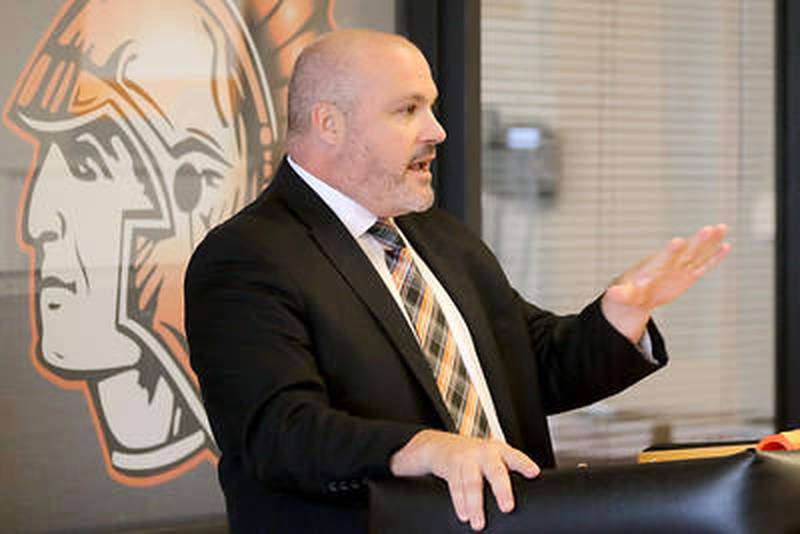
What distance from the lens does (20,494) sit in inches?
128

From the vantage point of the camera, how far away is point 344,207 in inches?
88.5

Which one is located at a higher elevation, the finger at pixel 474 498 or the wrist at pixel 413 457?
the finger at pixel 474 498

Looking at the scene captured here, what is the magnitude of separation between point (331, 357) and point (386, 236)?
0.33 m

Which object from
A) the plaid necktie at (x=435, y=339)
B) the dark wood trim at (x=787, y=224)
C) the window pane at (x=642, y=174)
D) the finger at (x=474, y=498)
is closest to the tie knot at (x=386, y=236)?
the plaid necktie at (x=435, y=339)

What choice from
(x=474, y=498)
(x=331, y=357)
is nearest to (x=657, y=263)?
(x=331, y=357)

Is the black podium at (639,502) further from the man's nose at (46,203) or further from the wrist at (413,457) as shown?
the man's nose at (46,203)

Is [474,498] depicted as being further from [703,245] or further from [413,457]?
[703,245]

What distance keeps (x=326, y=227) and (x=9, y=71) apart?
1.38 meters

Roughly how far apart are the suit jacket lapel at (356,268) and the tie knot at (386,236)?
89mm

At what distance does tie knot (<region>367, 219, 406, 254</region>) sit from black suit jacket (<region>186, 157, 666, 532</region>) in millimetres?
75

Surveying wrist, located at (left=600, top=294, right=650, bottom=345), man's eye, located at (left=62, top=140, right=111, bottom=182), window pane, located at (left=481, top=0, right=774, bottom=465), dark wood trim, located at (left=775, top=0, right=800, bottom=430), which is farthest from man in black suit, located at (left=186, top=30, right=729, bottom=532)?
dark wood trim, located at (left=775, top=0, right=800, bottom=430)

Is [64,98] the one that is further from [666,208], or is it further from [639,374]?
[666,208]

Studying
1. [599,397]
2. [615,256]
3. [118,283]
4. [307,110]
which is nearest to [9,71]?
[118,283]

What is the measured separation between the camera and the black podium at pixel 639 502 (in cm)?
124
